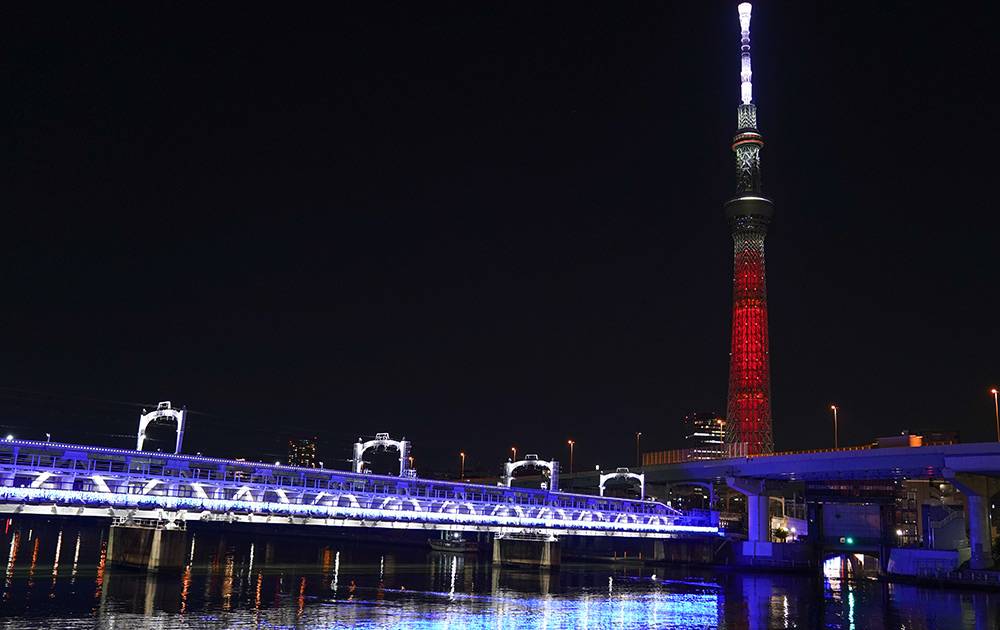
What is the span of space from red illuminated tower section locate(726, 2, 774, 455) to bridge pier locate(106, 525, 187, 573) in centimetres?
12486

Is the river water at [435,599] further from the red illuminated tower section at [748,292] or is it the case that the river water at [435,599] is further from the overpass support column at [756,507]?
the red illuminated tower section at [748,292]

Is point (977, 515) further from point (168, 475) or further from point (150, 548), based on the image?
point (150, 548)

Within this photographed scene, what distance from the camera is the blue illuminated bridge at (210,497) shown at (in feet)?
219

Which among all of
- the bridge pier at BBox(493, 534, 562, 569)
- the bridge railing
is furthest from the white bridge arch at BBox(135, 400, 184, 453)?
the bridge pier at BBox(493, 534, 562, 569)

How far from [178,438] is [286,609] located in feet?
85.8

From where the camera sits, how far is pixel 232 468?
84.9 meters

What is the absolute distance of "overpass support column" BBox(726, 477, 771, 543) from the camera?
393 ft

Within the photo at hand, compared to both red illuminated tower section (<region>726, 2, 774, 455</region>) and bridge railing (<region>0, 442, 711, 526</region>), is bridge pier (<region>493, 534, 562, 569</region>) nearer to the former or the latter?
bridge railing (<region>0, 442, 711, 526</region>)

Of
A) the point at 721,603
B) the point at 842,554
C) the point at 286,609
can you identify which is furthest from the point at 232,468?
the point at 842,554

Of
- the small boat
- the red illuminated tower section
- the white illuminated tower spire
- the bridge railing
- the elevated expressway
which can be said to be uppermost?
the white illuminated tower spire

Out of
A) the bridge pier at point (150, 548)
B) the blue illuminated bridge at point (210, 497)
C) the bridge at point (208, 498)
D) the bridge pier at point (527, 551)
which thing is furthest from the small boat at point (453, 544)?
the bridge pier at point (150, 548)

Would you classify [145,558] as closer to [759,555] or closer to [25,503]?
[25,503]

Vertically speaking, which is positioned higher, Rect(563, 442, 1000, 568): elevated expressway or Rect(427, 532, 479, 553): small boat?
Rect(563, 442, 1000, 568): elevated expressway

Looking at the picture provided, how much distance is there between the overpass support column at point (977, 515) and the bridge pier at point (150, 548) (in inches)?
2963
